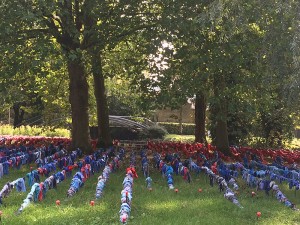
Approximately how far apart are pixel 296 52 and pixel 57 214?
5.10 m

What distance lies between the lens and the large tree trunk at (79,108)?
15352mm

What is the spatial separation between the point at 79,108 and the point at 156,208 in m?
8.44

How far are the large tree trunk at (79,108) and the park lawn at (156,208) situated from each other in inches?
211

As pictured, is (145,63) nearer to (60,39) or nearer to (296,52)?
(60,39)

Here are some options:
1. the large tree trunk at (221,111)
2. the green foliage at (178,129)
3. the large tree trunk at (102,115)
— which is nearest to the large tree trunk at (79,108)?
the large tree trunk at (102,115)

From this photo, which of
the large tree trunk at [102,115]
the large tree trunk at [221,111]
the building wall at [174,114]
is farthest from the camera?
the building wall at [174,114]

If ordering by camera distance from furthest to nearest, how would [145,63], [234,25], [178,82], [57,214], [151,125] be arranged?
[151,125] → [145,63] → [178,82] → [234,25] → [57,214]

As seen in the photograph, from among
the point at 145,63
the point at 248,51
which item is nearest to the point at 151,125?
the point at 145,63

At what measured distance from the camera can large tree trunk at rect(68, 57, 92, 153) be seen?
15352 mm

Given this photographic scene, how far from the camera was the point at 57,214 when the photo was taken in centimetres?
723

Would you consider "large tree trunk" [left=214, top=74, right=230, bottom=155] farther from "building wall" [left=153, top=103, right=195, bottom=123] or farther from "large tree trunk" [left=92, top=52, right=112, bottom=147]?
"building wall" [left=153, top=103, right=195, bottom=123]

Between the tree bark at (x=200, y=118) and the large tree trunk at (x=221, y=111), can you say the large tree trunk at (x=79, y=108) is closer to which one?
the large tree trunk at (x=221, y=111)

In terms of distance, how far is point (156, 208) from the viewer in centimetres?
789

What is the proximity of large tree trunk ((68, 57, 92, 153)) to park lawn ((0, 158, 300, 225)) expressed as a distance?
5350 mm
